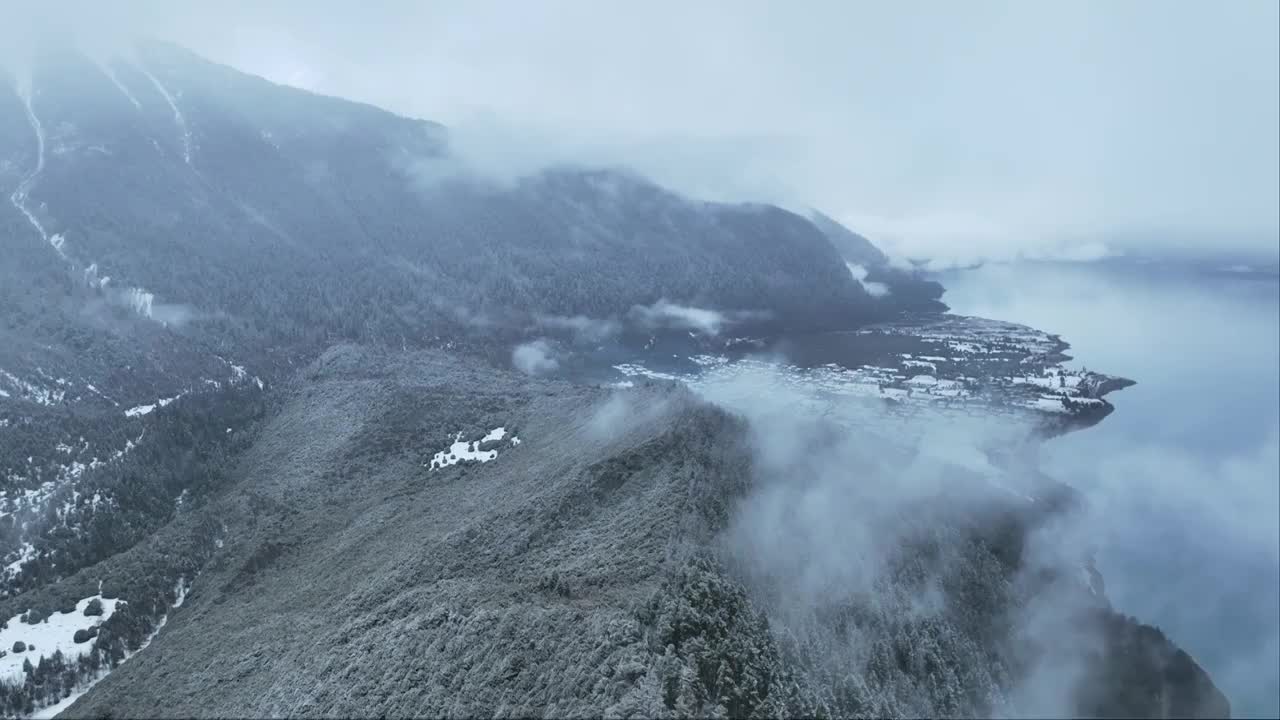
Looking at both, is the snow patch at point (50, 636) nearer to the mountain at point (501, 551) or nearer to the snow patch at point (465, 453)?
the mountain at point (501, 551)

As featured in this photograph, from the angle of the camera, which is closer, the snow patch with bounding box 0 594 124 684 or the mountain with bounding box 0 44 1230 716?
the mountain with bounding box 0 44 1230 716

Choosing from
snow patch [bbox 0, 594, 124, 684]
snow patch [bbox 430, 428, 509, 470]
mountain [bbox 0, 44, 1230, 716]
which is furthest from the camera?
snow patch [bbox 430, 428, 509, 470]

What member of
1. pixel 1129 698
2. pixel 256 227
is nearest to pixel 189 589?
pixel 1129 698

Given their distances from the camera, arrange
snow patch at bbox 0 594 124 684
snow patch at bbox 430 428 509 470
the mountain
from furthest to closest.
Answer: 1. snow patch at bbox 430 428 509 470
2. snow patch at bbox 0 594 124 684
3. the mountain

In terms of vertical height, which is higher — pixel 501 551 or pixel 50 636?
pixel 501 551

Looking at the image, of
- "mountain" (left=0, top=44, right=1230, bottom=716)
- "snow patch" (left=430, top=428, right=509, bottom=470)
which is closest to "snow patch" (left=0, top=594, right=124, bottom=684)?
"mountain" (left=0, top=44, right=1230, bottom=716)

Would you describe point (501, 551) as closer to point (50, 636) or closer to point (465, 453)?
point (465, 453)

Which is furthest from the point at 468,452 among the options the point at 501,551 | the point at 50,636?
the point at 50,636

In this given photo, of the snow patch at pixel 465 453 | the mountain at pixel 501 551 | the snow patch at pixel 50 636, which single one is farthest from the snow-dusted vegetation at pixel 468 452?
the snow patch at pixel 50 636

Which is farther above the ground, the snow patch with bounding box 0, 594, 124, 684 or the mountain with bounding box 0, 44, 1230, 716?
the mountain with bounding box 0, 44, 1230, 716

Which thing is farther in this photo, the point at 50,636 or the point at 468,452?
the point at 468,452

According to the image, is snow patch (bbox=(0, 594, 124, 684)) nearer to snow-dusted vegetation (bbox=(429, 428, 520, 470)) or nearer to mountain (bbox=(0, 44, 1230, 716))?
mountain (bbox=(0, 44, 1230, 716))

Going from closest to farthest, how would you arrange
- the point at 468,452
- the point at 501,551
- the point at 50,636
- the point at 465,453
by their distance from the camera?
the point at 501,551 < the point at 50,636 < the point at 465,453 < the point at 468,452

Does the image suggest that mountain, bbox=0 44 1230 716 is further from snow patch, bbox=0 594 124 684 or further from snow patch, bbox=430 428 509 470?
snow patch, bbox=430 428 509 470
